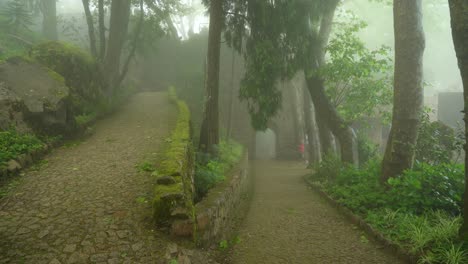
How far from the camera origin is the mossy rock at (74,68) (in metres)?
10.9

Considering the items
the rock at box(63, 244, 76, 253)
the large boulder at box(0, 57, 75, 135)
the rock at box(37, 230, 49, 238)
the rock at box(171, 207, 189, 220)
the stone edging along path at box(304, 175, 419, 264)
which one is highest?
the large boulder at box(0, 57, 75, 135)

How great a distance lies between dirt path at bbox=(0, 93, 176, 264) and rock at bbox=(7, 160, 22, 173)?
0.21 meters

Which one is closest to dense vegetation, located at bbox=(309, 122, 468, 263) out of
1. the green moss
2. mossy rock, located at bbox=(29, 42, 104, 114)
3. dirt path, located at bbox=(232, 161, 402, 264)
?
dirt path, located at bbox=(232, 161, 402, 264)

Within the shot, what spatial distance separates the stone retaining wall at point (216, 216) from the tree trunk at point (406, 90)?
12.2 feet

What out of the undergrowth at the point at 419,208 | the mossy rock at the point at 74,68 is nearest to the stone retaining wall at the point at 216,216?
the undergrowth at the point at 419,208

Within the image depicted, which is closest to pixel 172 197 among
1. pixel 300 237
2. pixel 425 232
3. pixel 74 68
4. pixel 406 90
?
pixel 300 237

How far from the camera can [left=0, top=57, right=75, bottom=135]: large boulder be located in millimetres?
7396

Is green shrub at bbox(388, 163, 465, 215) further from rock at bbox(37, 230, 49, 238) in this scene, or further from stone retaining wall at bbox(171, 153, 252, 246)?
rock at bbox(37, 230, 49, 238)

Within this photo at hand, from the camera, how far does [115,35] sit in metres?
13.5

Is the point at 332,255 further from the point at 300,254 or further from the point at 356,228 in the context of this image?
the point at 356,228

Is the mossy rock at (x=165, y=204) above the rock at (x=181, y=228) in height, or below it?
above

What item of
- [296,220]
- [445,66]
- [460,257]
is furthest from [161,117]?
[445,66]

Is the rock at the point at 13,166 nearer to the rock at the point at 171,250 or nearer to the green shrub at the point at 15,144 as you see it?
the green shrub at the point at 15,144

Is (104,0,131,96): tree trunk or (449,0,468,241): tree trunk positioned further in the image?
(104,0,131,96): tree trunk
